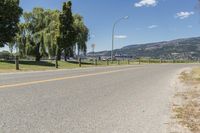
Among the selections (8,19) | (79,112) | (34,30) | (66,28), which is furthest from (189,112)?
(34,30)

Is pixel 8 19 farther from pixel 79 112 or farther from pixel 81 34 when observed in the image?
pixel 79 112

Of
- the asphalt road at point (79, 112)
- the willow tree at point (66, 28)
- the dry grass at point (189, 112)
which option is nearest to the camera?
the asphalt road at point (79, 112)

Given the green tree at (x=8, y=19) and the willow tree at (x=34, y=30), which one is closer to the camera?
the green tree at (x=8, y=19)

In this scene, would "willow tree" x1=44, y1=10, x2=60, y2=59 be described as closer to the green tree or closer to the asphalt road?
the green tree

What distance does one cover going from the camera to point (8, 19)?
44625 millimetres

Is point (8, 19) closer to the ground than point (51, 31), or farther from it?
farther from it

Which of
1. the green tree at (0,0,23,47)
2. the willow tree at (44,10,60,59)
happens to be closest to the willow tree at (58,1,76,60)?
the willow tree at (44,10,60,59)

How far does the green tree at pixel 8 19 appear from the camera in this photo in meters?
44.3

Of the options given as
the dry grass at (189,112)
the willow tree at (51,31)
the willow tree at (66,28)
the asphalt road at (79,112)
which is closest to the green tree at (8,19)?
the willow tree at (66,28)

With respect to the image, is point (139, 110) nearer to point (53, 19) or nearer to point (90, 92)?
point (90, 92)

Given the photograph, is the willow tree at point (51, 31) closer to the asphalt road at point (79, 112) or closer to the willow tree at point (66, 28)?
the willow tree at point (66, 28)

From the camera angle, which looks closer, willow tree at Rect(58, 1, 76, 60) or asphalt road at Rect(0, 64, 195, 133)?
asphalt road at Rect(0, 64, 195, 133)

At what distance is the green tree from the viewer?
145 ft

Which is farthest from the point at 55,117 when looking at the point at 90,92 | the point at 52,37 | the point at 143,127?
the point at 52,37
